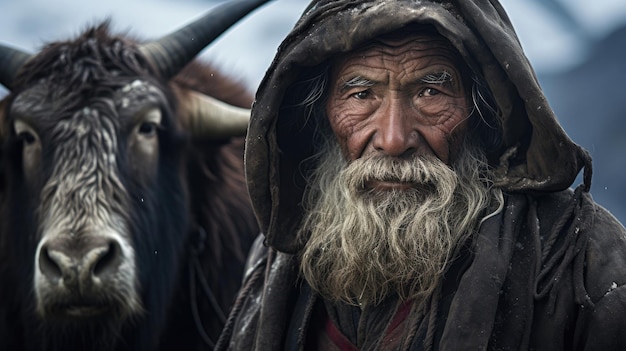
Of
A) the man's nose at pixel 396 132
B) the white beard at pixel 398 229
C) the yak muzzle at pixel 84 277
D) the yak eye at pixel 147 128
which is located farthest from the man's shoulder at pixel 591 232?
the yak eye at pixel 147 128

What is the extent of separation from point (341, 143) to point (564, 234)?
802mm

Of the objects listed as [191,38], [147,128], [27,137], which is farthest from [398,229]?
[191,38]

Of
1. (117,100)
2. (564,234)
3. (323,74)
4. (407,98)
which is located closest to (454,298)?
(564,234)

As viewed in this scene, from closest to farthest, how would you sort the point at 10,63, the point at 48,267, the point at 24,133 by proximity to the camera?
1. the point at 48,267
2. the point at 24,133
3. the point at 10,63

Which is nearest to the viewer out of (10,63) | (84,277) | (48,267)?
(84,277)

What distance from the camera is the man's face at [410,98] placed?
3.03 meters

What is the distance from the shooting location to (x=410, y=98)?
306 cm

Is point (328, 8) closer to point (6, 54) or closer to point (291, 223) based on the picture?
point (291, 223)

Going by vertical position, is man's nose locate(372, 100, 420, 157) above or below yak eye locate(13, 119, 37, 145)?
above

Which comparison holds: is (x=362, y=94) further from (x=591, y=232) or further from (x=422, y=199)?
(x=591, y=232)

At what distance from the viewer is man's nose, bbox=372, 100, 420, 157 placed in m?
2.99

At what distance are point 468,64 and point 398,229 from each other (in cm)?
55

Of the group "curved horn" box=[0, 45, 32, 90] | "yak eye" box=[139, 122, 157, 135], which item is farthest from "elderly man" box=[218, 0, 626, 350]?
"curved horn" box=[0, 45, 32, 90]

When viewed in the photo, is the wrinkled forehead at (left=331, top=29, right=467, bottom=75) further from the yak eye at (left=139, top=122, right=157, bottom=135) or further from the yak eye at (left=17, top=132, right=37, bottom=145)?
the yak eye at (left=17, top=132, right=37, bottom=145)
